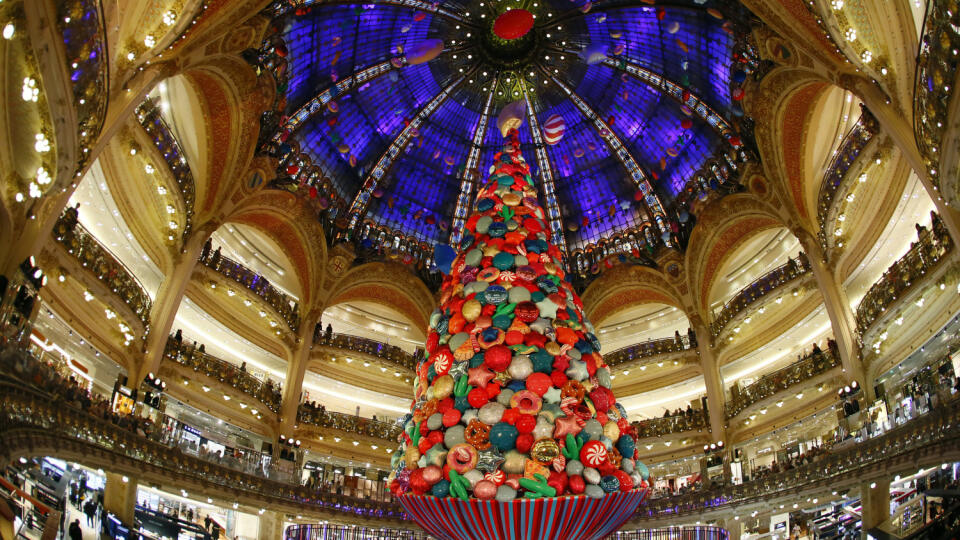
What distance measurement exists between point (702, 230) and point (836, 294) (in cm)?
610

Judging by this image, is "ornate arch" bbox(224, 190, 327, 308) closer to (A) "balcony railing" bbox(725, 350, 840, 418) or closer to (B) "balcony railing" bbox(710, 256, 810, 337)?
(B) "balcony railing" bbox(710, 256, 810, 337)

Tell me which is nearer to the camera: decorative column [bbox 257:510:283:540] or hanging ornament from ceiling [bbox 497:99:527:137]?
hanging ornament from ceiling [bbox 497:99:527:137]

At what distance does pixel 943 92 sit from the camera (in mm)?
10125

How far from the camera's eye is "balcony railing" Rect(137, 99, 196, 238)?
1794cm

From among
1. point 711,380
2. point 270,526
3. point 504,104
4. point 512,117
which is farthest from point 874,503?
point 504,104

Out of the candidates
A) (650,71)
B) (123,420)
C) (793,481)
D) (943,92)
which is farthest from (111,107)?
(793,481)

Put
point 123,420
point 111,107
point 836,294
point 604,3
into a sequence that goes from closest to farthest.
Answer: point 111,107 → point 123,420 → point 836,294 → point 604,3

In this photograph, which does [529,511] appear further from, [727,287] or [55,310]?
[727,287]

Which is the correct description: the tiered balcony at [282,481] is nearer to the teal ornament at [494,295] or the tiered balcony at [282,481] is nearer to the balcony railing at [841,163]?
the balcony railing at [841,163]

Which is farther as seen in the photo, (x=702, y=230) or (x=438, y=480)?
(x=702, y=230)

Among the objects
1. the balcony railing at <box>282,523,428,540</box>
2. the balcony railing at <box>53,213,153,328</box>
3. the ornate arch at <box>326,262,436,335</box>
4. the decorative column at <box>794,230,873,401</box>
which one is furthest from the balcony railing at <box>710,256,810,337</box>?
the balcony railing at <box>53,213,153,328</box>

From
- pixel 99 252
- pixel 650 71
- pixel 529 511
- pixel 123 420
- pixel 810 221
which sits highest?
pixel 650 71

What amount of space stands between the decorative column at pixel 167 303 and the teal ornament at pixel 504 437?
15480mm

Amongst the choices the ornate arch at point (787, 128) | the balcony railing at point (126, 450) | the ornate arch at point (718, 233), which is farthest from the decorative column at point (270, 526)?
the ornate arch at point (787, 128)
